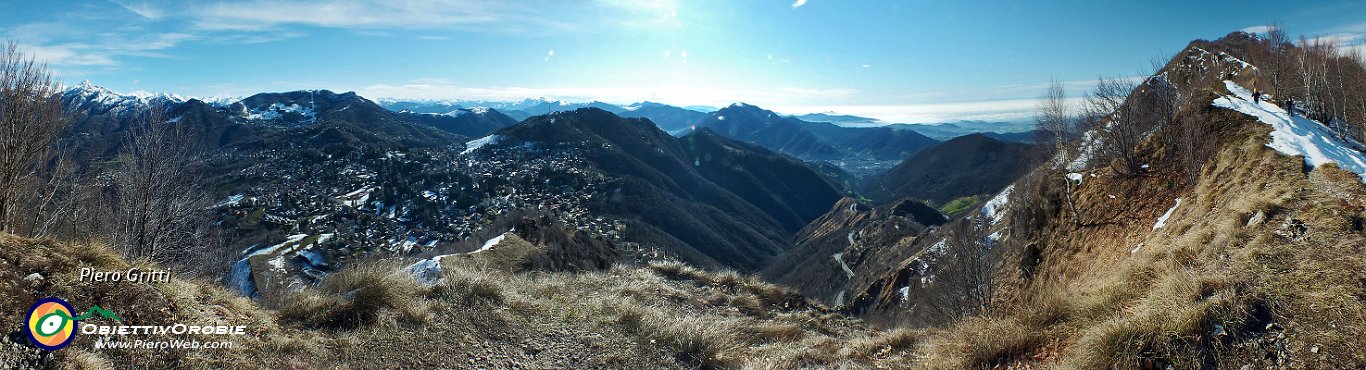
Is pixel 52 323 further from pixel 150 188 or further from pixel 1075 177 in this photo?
pixel 1075 177

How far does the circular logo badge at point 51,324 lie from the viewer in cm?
468

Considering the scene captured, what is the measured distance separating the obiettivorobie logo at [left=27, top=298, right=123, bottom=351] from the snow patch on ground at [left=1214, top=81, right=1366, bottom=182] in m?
20.3

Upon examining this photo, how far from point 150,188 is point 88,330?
18593 millimetres

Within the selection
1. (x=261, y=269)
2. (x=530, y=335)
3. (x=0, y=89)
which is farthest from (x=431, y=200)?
(x=530, y=335)

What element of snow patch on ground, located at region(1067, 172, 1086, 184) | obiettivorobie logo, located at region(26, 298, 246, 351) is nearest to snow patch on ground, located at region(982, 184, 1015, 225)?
snow patch on ground, located at region(1067, 172, 1086, 184)

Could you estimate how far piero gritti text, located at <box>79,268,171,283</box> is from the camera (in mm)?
5922

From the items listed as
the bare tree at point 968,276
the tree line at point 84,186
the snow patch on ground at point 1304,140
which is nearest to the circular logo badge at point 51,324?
the tree line at point 84,186

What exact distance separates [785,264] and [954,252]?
281 feet

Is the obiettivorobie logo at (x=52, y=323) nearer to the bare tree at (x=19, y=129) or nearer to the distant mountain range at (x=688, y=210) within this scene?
the bare tree at (x=19, y=129)

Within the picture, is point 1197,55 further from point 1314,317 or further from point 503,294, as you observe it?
point 503,294

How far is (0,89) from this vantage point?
11.9 meters

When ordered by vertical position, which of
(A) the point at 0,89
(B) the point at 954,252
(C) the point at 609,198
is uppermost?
(A) the point at 0,89

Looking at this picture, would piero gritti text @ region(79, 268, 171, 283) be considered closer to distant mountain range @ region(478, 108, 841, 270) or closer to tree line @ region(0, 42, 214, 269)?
tree line @ region(0, 42, 214, 269)

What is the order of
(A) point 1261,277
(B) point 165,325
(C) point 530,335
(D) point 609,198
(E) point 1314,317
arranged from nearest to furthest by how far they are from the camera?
(E) point 1314,317 → (B) point 165,325 → (A) point 1261,277 → (C) point 530,335 → (D) point 609,198
